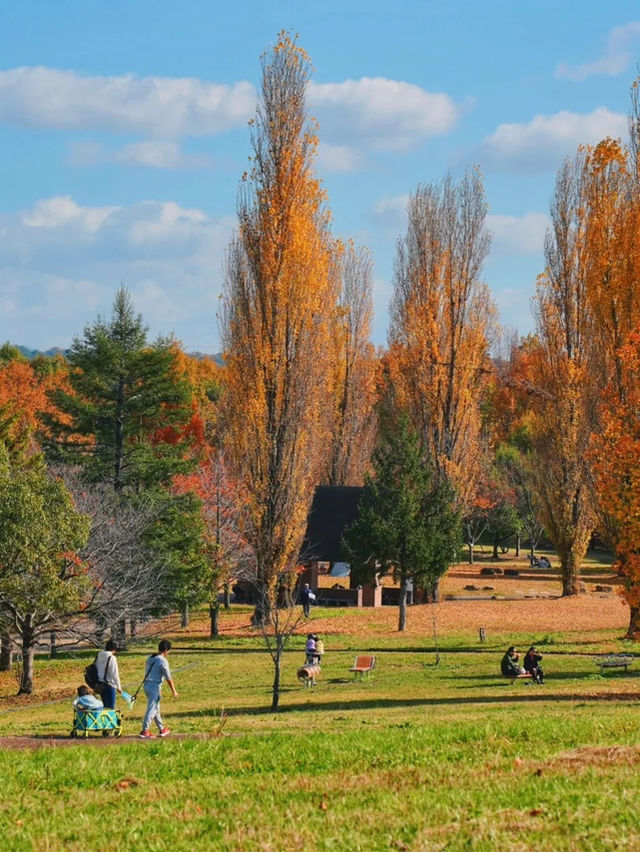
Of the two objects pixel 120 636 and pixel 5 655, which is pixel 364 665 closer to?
pixel 120 636

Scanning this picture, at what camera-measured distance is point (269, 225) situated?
120 feet

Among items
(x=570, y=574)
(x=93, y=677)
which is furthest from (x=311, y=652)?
(x=570, y=574)

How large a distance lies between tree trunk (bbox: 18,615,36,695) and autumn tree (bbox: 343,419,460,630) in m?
13.6

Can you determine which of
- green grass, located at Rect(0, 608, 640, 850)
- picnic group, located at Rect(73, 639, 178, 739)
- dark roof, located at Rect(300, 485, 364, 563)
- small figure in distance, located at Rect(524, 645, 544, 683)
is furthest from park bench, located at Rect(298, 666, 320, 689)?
dark roof, located at Rect(300, 485, 364, 563)

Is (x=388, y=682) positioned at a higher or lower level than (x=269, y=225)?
lower

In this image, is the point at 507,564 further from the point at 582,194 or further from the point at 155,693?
the point at 155,693

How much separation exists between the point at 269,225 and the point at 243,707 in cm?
2017

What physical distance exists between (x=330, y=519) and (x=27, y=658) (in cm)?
2497

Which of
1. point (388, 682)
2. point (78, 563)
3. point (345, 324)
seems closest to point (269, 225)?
point (78, 563)

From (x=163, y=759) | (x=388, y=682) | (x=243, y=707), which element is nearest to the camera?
(x=163, y=759)

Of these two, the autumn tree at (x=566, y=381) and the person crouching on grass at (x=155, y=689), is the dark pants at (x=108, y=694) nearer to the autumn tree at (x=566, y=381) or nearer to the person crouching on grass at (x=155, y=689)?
the person crouching on grass at (x=155, y=689)

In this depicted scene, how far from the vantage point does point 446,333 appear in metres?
45.4

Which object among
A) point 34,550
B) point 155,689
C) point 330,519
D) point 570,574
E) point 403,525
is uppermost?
point 330,519

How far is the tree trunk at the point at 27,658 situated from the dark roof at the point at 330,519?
22.3 m
